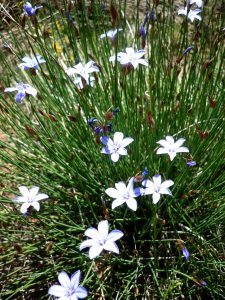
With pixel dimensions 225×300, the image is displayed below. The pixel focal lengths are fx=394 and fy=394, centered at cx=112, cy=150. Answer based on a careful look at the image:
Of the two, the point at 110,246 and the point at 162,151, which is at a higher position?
the point at 162,151

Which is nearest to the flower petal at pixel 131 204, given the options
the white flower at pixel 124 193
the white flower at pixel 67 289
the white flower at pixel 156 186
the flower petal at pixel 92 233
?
the white flower at pixel 124 193

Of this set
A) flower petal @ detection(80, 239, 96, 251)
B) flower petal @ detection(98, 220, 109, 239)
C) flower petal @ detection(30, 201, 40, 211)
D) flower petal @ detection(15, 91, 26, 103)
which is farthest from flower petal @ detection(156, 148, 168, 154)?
flower petal @ detection(15, 91, 26, 103)

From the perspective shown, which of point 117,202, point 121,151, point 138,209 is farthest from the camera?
point 138,209

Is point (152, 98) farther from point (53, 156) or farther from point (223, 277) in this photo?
point (223, 277)

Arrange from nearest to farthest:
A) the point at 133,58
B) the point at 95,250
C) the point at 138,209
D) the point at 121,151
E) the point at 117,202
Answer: the point at 95,250
the point at 117,202
the point at 121,151
the point at 133,58
the point at 138,209

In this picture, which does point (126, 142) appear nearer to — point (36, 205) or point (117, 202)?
point (117, 202)

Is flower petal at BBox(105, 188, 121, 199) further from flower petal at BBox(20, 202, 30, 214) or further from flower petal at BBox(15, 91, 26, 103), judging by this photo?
flower petal at BBox(15, 91, 26, 103)

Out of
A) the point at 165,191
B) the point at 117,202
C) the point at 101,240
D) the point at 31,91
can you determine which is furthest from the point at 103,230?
the point at 31,91

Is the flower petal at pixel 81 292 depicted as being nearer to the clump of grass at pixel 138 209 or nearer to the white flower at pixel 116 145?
the clump of grass at pixel 138 209

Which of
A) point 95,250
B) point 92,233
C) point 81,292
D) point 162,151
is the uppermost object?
point 162,151

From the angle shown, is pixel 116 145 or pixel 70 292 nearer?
pixel 70 292

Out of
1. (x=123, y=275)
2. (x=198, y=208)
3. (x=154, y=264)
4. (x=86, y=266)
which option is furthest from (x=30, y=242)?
(x=198, y=208)
